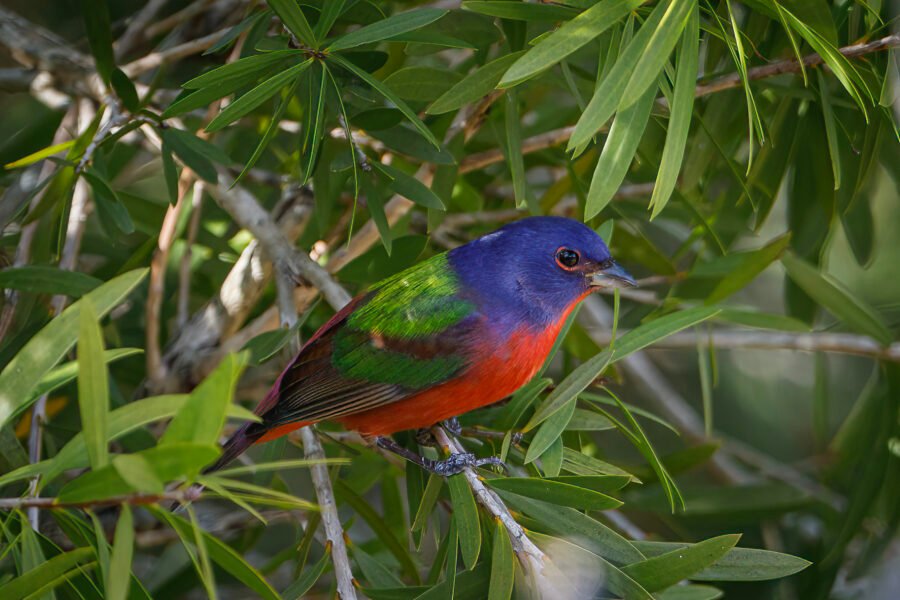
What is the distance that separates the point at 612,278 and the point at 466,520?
3.71ft

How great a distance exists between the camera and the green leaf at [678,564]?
2023 mm

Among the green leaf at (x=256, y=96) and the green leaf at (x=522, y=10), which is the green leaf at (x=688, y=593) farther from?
the green leaf at (x=256, y=96)

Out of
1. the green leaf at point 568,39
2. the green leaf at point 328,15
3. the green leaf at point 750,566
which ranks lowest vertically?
the green leaf at point 750,566

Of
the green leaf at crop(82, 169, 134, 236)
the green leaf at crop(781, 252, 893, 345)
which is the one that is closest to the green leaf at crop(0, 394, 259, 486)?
the green leaf at crop(82, 169, 134, 236)

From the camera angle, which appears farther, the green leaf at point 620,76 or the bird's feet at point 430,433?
the bird's feet at point 430,433

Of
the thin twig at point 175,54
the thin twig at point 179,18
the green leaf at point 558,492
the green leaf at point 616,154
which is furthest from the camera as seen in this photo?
the thin twig at point 179,18

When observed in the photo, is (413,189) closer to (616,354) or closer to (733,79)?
(616,354)

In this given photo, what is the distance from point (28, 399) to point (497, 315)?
4.95 feet

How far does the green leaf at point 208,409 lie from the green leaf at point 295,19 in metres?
1.11

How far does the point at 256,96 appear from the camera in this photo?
90.4 inches

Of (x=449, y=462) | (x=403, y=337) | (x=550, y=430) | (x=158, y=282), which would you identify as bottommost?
(x=449, y=462)

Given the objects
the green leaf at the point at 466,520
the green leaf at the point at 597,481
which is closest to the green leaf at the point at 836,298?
the green leaf at the point at 597,481

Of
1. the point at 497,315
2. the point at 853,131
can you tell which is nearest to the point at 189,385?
the point at 497,315

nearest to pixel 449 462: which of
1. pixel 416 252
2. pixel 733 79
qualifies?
pixel 416 252
